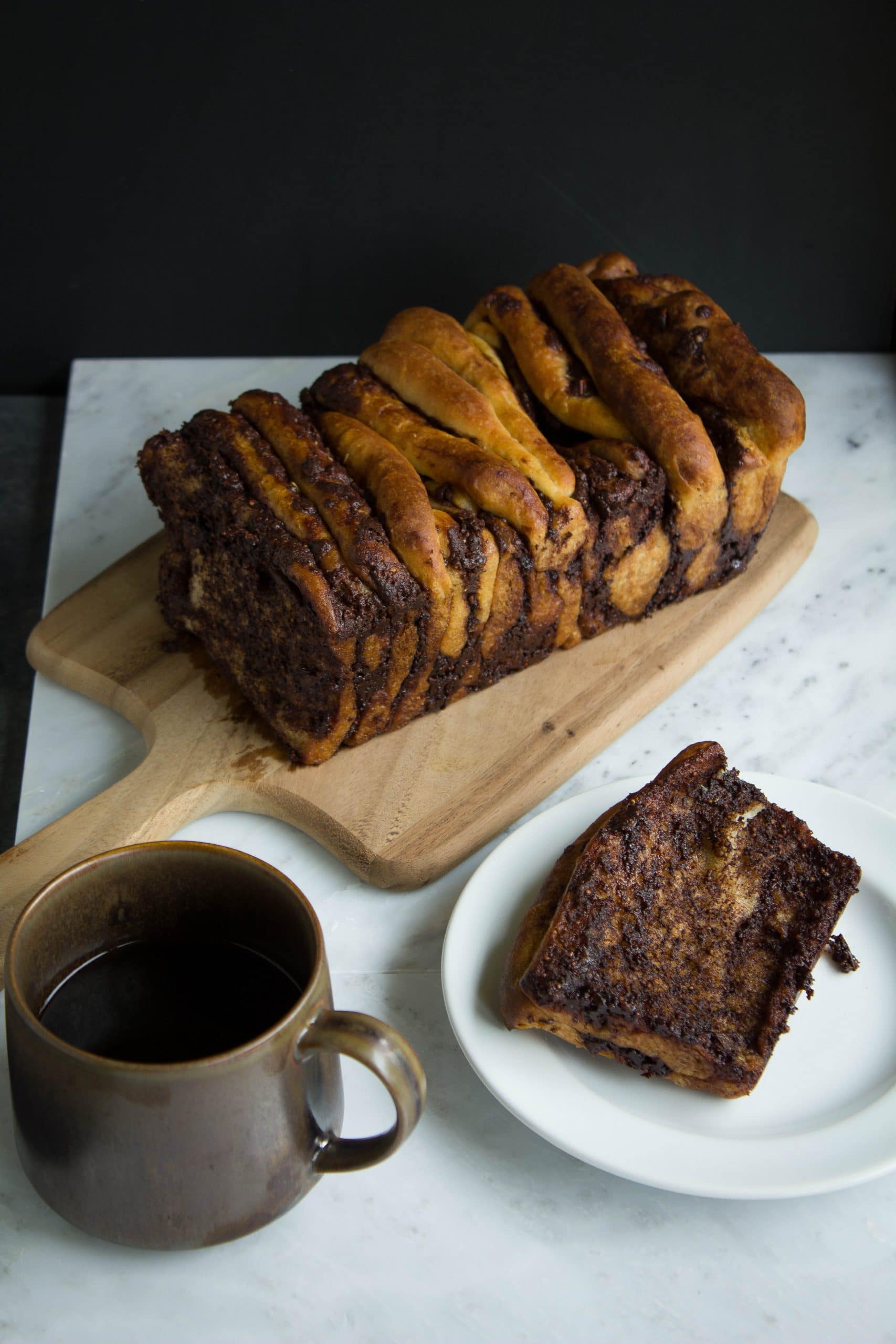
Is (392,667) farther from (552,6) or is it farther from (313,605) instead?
(552,6)

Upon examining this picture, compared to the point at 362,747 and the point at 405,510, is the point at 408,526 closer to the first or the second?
the point at 405,510

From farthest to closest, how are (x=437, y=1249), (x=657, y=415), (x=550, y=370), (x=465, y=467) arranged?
1. (x=550, y=370)
2. (x=657, y=415)
3. (x=465, y=467)
4. (x=437, y=1249)

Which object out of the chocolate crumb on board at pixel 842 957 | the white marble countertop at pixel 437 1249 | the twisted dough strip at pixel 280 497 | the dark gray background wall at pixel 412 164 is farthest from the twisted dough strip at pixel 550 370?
the chocolate crumb on board at pixel 842 957

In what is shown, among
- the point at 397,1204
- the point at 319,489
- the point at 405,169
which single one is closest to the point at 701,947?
the point at 397,1204

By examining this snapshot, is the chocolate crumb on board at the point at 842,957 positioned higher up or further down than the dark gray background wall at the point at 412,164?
further down

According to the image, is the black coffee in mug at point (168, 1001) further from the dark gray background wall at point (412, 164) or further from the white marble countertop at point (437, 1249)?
the dark gray background wall at point (412, 164)

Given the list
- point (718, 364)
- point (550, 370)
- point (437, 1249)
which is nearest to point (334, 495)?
point (550, 370)
